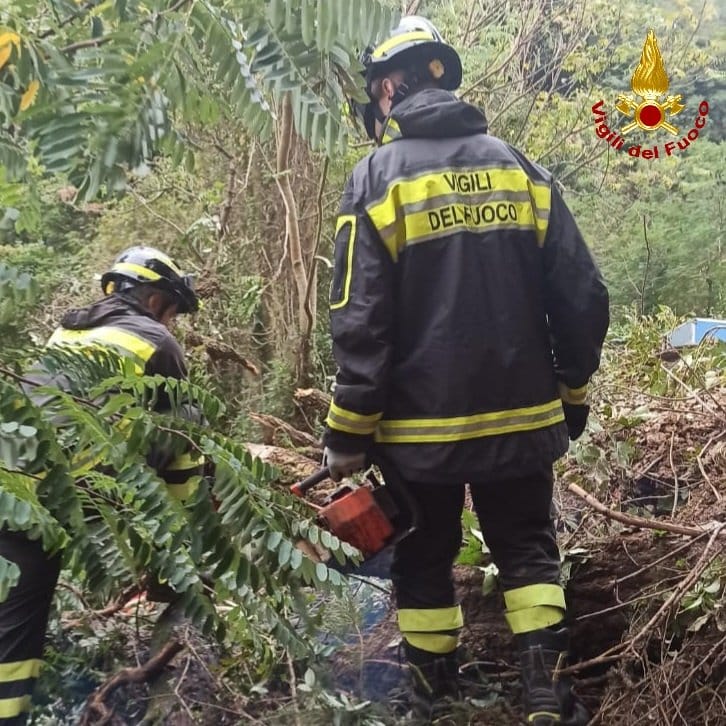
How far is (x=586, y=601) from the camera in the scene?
285 cm

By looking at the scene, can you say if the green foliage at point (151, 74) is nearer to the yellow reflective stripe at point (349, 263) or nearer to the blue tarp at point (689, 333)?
the yellow reflective stripe at point (349, 263)

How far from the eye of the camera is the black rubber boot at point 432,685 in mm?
2562

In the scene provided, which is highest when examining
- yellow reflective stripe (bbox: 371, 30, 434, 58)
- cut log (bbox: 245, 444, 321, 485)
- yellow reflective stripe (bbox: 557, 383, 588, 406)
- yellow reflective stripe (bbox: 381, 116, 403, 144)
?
yellow reflective stripe (bbox: 371, 30, 434, 58)

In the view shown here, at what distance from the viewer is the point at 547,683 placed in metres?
2.42

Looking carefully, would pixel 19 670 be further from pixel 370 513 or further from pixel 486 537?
pixel 486 537

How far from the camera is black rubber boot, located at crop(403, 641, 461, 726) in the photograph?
8.41 ft

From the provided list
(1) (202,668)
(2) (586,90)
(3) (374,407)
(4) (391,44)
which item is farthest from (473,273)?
(2) (586,90)

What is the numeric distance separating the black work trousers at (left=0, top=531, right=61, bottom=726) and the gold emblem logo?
7185 millimetres

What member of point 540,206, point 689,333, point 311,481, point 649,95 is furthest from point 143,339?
point 649,95

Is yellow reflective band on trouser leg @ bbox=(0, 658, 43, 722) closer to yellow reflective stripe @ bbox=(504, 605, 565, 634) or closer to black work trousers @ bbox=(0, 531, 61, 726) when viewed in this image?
black work trousers @ bbox=(0, 531, 61, 726)

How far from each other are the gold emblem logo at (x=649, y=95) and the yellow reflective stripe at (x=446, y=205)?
6117 mm

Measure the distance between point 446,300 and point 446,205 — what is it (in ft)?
0.95

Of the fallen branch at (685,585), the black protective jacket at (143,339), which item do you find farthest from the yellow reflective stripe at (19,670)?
the fallen branch at (685,585)

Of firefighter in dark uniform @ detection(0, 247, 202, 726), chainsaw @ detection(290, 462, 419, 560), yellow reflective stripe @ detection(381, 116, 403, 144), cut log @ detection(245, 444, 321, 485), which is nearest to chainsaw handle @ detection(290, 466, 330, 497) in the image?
chainsaw @ detection(290, 462, 419, 560)
